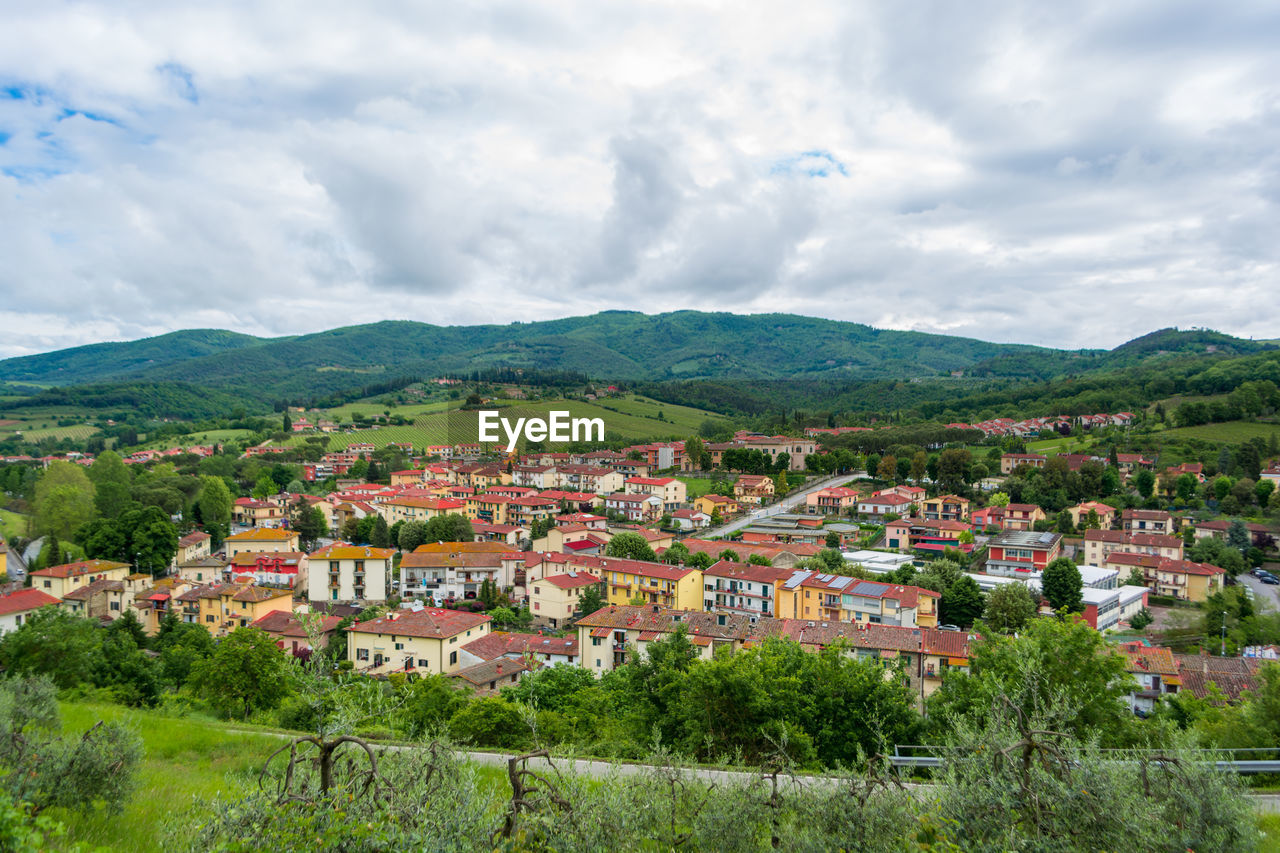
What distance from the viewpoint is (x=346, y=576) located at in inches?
1232

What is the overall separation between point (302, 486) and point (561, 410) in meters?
33.5

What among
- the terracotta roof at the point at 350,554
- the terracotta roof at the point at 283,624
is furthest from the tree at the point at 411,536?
the terracotta roof at the point at 283,624

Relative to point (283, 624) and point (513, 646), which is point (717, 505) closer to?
point (513, 646)

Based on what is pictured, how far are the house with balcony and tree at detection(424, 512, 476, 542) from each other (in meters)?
6.98

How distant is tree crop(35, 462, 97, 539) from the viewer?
125 ft

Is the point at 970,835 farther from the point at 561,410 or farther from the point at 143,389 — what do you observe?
the point at 143,389

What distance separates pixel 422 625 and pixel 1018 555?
3040 cm

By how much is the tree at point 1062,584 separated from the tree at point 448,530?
97.7ft

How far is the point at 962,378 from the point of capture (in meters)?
152

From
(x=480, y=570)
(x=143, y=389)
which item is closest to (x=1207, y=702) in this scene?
(x=480, y=570)

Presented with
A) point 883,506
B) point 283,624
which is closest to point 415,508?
point 283,624

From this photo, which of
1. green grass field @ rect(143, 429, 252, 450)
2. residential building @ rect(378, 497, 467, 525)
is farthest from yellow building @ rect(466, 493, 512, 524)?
green grass field @ rect(143, 429, 252, 450)
